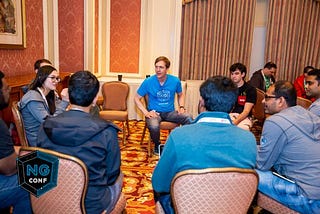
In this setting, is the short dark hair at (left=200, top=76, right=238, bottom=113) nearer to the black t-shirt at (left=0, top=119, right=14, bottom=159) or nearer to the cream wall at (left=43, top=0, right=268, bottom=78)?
the black t-shirt at (left=0, top=119, right=14, bottom=159)

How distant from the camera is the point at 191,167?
1.50 meters

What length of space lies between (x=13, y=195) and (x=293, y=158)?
72.7 inches

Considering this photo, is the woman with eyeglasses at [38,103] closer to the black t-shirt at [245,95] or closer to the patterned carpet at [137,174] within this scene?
the patterned carpet at [137,174]

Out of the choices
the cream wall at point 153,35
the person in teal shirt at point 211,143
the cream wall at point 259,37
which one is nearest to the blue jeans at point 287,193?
the person in teal shirt at point 211,143

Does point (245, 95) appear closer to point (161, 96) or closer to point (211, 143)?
point (161, 96)

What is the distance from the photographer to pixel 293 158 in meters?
2.00

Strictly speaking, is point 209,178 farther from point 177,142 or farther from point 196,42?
point 196,42

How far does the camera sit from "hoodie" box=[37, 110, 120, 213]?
1.58m

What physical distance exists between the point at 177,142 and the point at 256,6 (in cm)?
518

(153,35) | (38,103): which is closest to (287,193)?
(38,103)

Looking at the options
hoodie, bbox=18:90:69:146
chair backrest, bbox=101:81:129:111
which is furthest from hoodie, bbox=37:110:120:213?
chair backrest, bbox=101:81:129:111

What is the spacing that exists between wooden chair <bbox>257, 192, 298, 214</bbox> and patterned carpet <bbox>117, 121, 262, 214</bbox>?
0.95 m

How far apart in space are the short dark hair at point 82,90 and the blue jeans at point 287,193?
131cm

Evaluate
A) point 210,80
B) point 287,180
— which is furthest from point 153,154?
point 210,80
